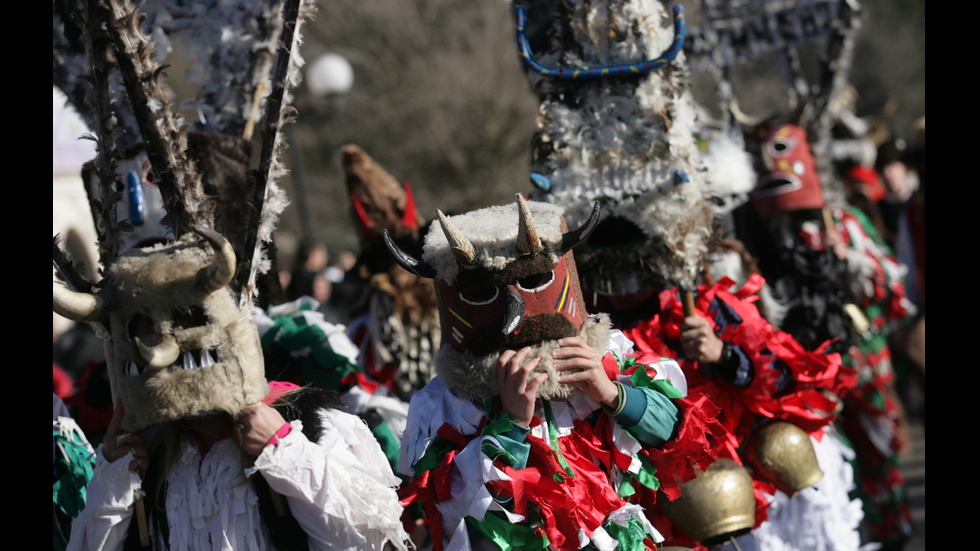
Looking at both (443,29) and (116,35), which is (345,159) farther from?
(443,29)

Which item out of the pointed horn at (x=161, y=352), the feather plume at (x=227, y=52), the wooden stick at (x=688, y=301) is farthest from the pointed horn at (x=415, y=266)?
the feather plume at (x=227, y=52)

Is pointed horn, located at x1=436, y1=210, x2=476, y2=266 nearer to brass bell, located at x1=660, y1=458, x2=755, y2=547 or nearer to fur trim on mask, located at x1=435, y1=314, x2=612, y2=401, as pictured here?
fur trim on mask, located at x1=435, y1=314, x2=612, y2=401

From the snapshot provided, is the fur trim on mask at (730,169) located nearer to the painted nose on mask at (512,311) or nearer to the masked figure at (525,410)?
the masked figure at (525,410)

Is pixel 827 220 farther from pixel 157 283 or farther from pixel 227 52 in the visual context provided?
pixel 157 283

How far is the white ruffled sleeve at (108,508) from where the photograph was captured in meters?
2.26

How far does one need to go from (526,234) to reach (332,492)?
2.75 ft

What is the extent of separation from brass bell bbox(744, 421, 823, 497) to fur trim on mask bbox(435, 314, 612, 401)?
1.01 metres

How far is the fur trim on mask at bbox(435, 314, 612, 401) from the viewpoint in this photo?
236 centimetres

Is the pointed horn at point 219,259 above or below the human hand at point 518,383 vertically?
above

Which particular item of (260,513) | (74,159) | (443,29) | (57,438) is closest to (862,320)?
(260,513)

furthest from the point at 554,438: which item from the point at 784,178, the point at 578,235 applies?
the point at 784,178

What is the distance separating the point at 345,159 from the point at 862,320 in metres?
2.90

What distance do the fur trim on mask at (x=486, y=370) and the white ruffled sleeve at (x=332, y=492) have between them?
33 centimetres

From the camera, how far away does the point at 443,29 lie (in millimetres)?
16750
